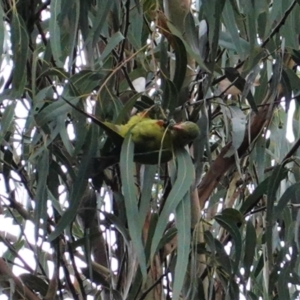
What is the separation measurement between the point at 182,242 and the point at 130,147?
113mm

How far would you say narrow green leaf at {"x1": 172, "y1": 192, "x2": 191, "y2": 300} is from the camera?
65cm

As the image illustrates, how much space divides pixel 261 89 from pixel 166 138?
0.33m

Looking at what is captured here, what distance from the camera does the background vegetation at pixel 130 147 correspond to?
739 millimetres

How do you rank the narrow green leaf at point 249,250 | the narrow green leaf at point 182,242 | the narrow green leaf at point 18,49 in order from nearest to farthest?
the narrow green leaf at point 182,242
the narrow green leaf at point 18,49
the narrow green leaf at point 249,250

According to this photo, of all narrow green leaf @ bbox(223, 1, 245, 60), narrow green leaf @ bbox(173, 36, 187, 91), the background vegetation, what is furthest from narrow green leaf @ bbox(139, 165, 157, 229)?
narrow green leaf @ bbox(223, 1, 245, 60)

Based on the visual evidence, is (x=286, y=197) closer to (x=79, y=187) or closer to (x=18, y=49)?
(x=79, y=187)

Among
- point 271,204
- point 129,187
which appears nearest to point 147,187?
point 129,187

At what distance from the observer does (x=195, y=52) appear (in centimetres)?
76

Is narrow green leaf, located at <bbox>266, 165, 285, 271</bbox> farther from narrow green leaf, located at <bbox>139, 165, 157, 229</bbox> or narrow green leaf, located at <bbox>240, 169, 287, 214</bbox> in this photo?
narrow green leaf, located at <bbox>139, 165, 157, 229</bbox>

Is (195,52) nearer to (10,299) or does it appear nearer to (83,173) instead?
(83,173)

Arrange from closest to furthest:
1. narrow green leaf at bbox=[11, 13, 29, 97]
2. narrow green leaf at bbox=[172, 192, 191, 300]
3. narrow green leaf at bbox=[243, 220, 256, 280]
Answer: narrow green leaf at bbox=[172, 192, 191, 300]
narrow green leaf at bbox=[11, 13, 29, 97]
narrow green leaf at bbox=[243, 220, 256, 280]

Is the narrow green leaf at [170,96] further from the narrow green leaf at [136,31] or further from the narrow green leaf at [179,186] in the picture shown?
the narrow green leaf at [136,31]

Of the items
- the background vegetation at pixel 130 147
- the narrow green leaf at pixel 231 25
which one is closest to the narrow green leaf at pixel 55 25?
the background vegetation at pixel 130 147

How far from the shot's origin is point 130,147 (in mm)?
668
